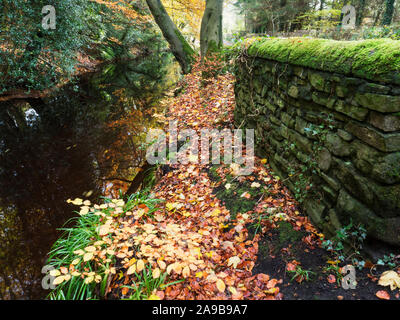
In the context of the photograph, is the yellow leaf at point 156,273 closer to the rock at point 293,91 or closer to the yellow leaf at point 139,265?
the yellow leaf at point 139,265

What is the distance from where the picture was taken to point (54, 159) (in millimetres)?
5934

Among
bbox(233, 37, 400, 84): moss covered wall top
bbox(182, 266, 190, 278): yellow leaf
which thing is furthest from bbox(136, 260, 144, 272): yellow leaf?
bbox(233, 37, 400, 84): moss covered wall top

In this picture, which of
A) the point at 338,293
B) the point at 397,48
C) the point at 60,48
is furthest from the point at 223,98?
the point at 60,48

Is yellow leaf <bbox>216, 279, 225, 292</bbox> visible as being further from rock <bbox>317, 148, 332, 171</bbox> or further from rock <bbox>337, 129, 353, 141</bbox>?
rock <bbox>337, 129, 353, 141</bbox>

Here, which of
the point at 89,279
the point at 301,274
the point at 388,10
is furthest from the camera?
the point at 388,10

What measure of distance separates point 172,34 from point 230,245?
900cm

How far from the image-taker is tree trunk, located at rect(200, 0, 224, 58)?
8.05 meters

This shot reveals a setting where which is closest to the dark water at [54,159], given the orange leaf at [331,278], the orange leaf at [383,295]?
the orange leaf at [331,278]

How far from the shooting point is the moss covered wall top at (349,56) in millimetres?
1653

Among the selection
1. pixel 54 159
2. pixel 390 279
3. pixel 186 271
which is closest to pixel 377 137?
pixel 390 279

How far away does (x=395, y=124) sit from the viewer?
1673 millimetres

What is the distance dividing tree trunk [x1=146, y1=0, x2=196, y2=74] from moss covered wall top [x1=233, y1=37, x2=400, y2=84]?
Result: 7.39 m

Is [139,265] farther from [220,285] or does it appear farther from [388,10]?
[388,10]
